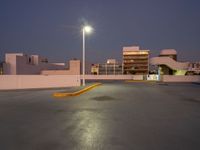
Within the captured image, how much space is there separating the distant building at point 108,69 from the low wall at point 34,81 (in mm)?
62707

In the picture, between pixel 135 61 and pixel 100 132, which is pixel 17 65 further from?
pixel 100 132

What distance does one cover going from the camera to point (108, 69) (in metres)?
83.9

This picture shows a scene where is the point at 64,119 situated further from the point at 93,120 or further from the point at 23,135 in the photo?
the point at 23,135

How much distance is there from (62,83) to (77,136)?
1592 cm

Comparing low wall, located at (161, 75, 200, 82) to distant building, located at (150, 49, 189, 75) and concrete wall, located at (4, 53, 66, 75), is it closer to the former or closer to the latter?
distant building, located at (150, 49, 189, 75)

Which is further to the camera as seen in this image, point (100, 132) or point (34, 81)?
point (34, 81)

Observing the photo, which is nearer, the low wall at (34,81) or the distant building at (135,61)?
the low wall at (34,81)

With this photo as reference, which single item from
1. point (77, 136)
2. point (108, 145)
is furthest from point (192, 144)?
point (77, 136)

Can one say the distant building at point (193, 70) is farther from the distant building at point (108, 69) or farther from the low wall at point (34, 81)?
the low wall at point (34, 81)

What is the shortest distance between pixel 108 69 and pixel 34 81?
66986 millimetres

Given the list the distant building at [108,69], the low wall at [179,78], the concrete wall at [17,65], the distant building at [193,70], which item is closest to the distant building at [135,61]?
the distant building at [108,69]

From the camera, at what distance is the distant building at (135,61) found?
261 ft

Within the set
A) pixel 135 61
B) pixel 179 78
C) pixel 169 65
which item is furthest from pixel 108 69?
pixel 179 78

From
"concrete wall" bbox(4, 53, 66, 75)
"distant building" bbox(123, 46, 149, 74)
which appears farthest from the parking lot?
"distant building" bbox(123, 46, 149, 74)
